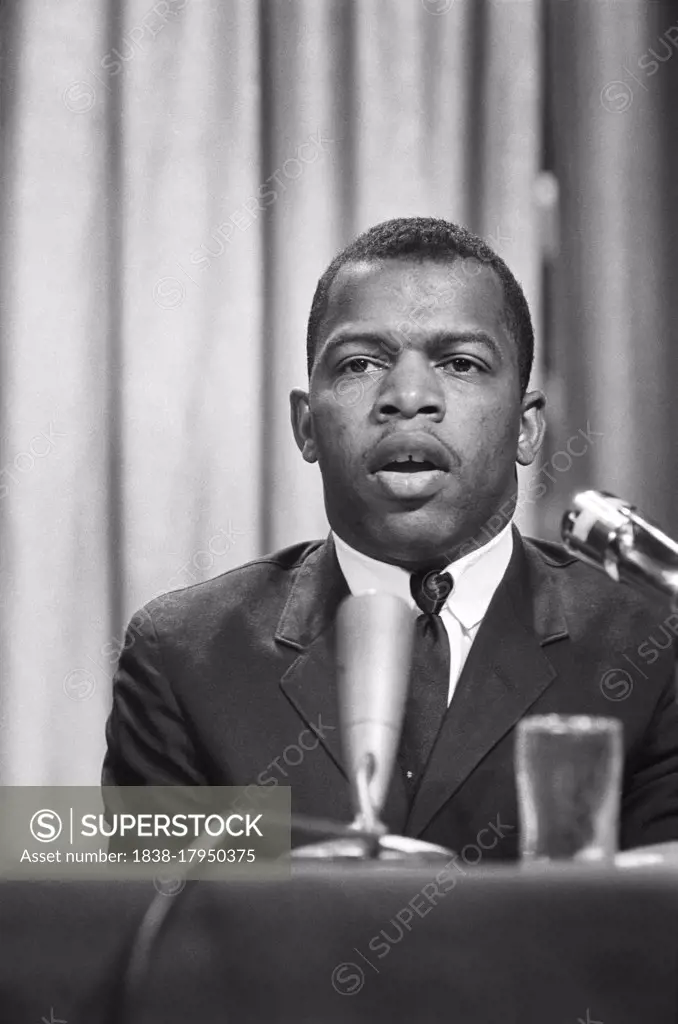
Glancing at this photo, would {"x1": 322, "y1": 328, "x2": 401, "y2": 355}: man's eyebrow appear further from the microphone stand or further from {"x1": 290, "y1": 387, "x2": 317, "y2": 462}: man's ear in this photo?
the microphone stand

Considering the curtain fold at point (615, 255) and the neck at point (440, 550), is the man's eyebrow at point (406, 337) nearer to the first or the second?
the neck at point (440, 550)

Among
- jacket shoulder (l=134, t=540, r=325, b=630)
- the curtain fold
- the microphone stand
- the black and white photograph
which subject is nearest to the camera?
the black and white photograph

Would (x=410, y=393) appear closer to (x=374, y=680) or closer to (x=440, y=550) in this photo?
(x=440, y=550)

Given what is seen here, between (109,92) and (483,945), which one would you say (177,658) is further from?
(109,92)

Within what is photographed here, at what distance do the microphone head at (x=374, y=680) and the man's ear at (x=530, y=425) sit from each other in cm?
55

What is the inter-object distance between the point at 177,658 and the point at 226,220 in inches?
37.2

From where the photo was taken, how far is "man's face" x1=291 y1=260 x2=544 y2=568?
1189 mm

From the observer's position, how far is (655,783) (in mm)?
1153

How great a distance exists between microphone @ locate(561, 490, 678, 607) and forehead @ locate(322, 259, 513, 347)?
16.6 inches

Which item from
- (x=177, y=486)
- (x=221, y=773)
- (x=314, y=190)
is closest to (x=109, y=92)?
(x=314, y=190)

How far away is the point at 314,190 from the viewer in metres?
2.06

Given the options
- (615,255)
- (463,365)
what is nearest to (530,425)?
(463,365)

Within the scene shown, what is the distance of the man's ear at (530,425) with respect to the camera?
1340 mm

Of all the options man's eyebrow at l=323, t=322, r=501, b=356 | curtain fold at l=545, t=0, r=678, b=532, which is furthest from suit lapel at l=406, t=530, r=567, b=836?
curtain fold at l=545, t=0, r=678, b=532
